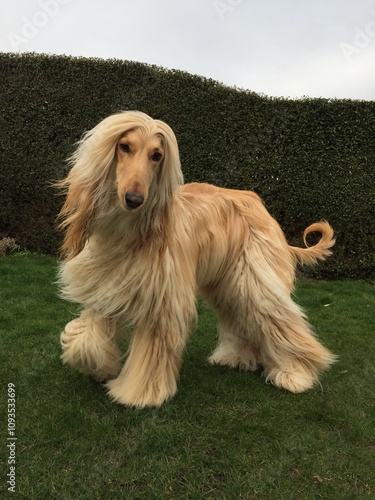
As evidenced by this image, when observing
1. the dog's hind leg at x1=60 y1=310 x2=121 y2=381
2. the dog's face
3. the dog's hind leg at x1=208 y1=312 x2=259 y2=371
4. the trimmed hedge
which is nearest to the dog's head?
the dog's face

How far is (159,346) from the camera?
265 cm

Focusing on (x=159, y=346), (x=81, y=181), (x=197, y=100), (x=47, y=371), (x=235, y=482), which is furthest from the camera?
(x=197, y=100)

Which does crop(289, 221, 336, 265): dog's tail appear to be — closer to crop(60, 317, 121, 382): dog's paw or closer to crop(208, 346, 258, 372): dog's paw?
crop(208, 346, 258, 372): dog's paw

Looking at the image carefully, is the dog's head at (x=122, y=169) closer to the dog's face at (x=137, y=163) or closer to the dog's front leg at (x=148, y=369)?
the dog's face at (x=137, y=163)

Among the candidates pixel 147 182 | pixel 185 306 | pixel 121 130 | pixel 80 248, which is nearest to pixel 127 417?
pixel 185 306

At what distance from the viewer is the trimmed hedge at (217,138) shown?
623 cm

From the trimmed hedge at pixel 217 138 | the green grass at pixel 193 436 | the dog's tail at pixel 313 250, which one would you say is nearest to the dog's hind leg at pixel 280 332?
the green grass at pixel 193 436

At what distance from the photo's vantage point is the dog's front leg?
8.66ft

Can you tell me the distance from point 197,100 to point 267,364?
4.11 meters

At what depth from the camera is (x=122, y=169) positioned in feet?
7.48

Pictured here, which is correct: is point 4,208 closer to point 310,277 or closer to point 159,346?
point 310,277

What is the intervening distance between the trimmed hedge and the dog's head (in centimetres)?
398

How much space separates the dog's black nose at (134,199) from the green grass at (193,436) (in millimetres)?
1162

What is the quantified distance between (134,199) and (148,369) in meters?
1.02
